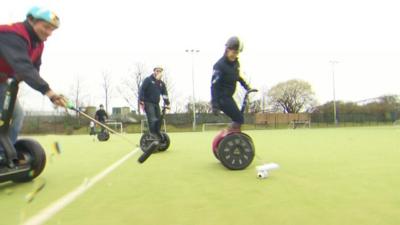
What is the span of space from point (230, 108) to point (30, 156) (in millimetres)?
2883

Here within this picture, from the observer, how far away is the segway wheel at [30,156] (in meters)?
4.38

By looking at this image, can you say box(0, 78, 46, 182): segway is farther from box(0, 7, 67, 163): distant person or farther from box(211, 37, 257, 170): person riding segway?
box(211, 37, 257, 170): person riding segway

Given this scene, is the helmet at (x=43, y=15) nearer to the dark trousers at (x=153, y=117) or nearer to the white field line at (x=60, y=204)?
the white field line at (x=60, y=204)

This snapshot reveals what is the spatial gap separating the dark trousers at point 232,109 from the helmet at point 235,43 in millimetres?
782

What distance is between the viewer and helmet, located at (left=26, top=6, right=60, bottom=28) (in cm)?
396

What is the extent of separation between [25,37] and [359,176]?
159 inches

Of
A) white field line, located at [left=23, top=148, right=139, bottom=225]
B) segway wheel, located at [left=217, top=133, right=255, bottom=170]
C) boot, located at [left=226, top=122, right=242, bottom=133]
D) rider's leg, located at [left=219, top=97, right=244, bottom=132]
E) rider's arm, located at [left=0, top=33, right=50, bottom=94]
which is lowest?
white field line, located at [left=23, top=148, right=139, bottom=225]

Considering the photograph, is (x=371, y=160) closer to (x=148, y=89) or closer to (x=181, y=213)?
(x=181, y=213)

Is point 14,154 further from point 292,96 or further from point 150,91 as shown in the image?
point 292,96

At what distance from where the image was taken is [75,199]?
11.8 ft

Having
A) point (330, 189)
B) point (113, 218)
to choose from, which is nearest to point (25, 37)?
point (113, 218)

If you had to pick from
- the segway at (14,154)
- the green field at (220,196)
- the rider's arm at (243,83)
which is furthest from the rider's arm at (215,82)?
the segway at (14,154)

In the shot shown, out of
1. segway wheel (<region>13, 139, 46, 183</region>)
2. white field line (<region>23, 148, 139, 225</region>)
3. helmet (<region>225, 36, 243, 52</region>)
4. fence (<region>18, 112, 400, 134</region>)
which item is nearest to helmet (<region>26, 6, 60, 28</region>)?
segway wheel (<region>13, 139, 46, 183</region>)

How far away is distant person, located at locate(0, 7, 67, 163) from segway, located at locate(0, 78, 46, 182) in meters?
0.08
